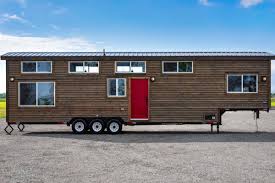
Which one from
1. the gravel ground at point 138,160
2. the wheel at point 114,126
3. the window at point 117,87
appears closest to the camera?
the gravel ground at point 138,160

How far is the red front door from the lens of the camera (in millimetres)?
20984

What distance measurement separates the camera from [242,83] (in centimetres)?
2102

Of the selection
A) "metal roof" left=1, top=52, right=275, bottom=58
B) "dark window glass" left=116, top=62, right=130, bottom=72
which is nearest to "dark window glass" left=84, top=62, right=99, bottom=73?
"metal roof" left=1, top=52, right=275, bottom=58

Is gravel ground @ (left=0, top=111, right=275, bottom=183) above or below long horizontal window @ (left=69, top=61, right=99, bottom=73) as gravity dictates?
below

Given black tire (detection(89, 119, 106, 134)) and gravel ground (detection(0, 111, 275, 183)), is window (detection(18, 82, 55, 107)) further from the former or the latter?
gravel ground (detection(0, 111, 275, 183))

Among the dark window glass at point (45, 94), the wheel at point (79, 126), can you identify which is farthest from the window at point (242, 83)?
the dark window glass at point (45, 94)

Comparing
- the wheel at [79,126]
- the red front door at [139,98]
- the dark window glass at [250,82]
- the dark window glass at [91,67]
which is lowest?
the wheel at [79,126]

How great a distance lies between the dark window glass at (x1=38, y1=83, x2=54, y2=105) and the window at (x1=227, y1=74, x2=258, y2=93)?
9.21 meters

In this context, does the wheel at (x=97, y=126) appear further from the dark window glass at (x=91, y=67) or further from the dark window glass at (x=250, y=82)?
the dark window glass at (x=250, y=82)

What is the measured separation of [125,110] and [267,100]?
7424mm

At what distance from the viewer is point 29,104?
68.8 ft

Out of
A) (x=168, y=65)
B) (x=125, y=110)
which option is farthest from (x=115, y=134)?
(x=168, y=65)

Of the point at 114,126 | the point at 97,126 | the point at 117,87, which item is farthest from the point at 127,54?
the point at 97,126

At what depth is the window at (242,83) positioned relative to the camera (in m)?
21.0
